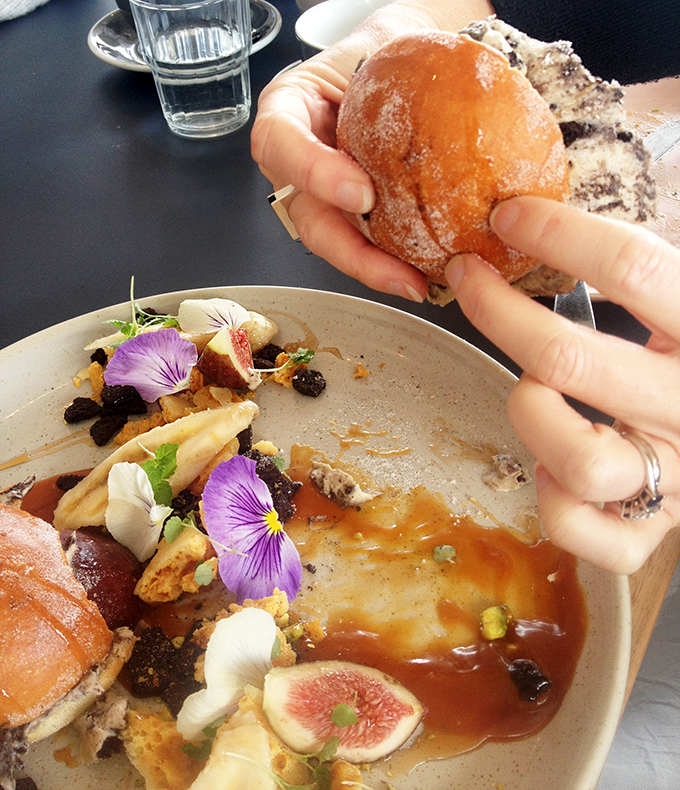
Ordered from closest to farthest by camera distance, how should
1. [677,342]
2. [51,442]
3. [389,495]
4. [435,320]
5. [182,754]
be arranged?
[677,342], [182,754], [389,495], [51,442], [435,320]

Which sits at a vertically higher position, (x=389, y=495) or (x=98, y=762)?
(x=389, y=495)

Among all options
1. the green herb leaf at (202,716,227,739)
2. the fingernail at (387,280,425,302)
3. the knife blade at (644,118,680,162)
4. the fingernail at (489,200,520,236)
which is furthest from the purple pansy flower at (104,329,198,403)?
the knife blade at (644,118,680,162)

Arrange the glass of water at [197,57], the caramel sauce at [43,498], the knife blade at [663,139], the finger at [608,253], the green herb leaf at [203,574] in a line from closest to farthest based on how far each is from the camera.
→ the finger at [608,253] → the green herb leaf at [203,574] → the caramel sauce at [43,498] → the knife blade at [663,139] → the glass of water at [197,57]

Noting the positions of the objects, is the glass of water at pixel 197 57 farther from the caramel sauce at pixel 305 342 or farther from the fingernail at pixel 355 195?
the fingernail at pixel 355 195

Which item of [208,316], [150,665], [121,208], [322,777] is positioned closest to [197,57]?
[121,208]

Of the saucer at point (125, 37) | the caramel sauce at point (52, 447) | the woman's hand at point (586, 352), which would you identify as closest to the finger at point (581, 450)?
the woman's hand at point (586, 352)

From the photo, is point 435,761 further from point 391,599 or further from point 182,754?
point 182,754

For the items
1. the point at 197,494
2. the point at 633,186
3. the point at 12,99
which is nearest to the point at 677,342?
the point at 633,186
